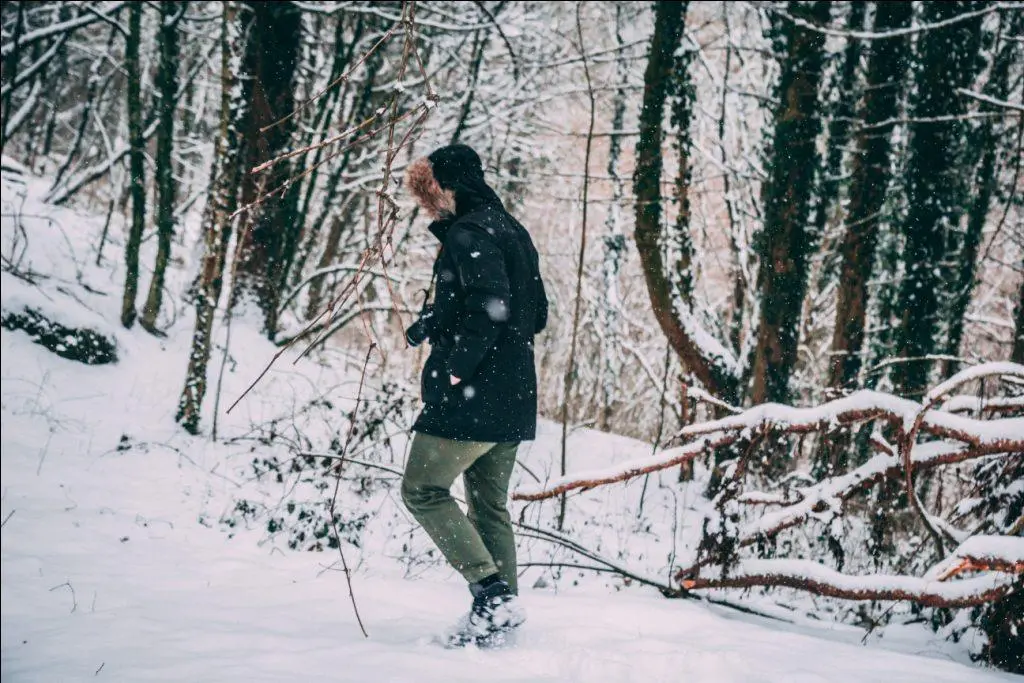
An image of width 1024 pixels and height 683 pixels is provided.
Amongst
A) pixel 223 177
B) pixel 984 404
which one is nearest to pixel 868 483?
pixel 984 404

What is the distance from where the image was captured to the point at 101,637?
2135 mm

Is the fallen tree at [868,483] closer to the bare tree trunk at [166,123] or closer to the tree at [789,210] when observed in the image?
the tree at [789,210]

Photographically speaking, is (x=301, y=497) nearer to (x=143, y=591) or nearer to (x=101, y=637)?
(x=143, y=591)

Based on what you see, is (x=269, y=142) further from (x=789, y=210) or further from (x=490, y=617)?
(x=490, y=617)

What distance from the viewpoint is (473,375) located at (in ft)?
7.42

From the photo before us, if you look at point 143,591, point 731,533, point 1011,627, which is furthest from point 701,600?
point 143,591

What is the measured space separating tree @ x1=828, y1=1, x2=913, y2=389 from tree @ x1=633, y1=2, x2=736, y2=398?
161 cm

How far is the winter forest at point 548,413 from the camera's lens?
93.7 inches

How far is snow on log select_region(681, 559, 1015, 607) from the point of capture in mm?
2500

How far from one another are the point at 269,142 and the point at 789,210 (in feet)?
16.8

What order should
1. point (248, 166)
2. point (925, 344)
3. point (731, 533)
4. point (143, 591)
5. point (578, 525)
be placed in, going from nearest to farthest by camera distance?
point (143, 591)
point (731, 533)
point (578, 525)
point (248, 166)
point (925, 344)

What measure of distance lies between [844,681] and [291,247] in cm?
763

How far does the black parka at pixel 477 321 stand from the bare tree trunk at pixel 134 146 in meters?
5.05

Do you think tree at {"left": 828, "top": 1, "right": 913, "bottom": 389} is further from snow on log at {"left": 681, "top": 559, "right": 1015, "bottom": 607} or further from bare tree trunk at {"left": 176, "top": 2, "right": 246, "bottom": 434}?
bare tree trunk at {"left": 176, "top": 2, "right": 246, "bottom": 434}
